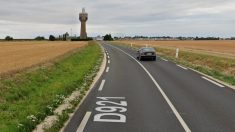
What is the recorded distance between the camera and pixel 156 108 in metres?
10.4

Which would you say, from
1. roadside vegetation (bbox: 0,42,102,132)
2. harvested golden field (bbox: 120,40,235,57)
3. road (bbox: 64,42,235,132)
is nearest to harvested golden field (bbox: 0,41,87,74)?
roadside vegetation (bbox: 0,42,102,132)

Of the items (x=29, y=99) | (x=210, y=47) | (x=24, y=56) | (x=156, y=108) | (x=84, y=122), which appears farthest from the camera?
(x=210, y=47)

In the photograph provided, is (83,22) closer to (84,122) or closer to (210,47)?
(210,47)

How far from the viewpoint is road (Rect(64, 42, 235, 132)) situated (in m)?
8.34

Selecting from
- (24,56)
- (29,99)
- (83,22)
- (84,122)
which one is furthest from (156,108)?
(83,22)

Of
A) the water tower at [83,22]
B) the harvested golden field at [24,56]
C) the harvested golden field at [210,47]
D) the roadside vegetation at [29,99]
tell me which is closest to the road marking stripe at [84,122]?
the roadside vegetation at [29,99]

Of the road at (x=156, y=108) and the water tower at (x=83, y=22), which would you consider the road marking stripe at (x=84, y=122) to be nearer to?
the road at (x=156, y=108)

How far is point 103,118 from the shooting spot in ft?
30.1

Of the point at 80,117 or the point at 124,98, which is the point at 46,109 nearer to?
the point at 80,117

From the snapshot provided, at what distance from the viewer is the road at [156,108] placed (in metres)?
8.34

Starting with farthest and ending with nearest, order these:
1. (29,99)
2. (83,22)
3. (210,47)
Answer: (83,22), (210,47), (29,99)

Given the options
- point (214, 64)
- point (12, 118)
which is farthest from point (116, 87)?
point (214, 64)

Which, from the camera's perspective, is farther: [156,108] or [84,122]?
[156,108]

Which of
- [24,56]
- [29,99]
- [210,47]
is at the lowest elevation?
[210,47]
